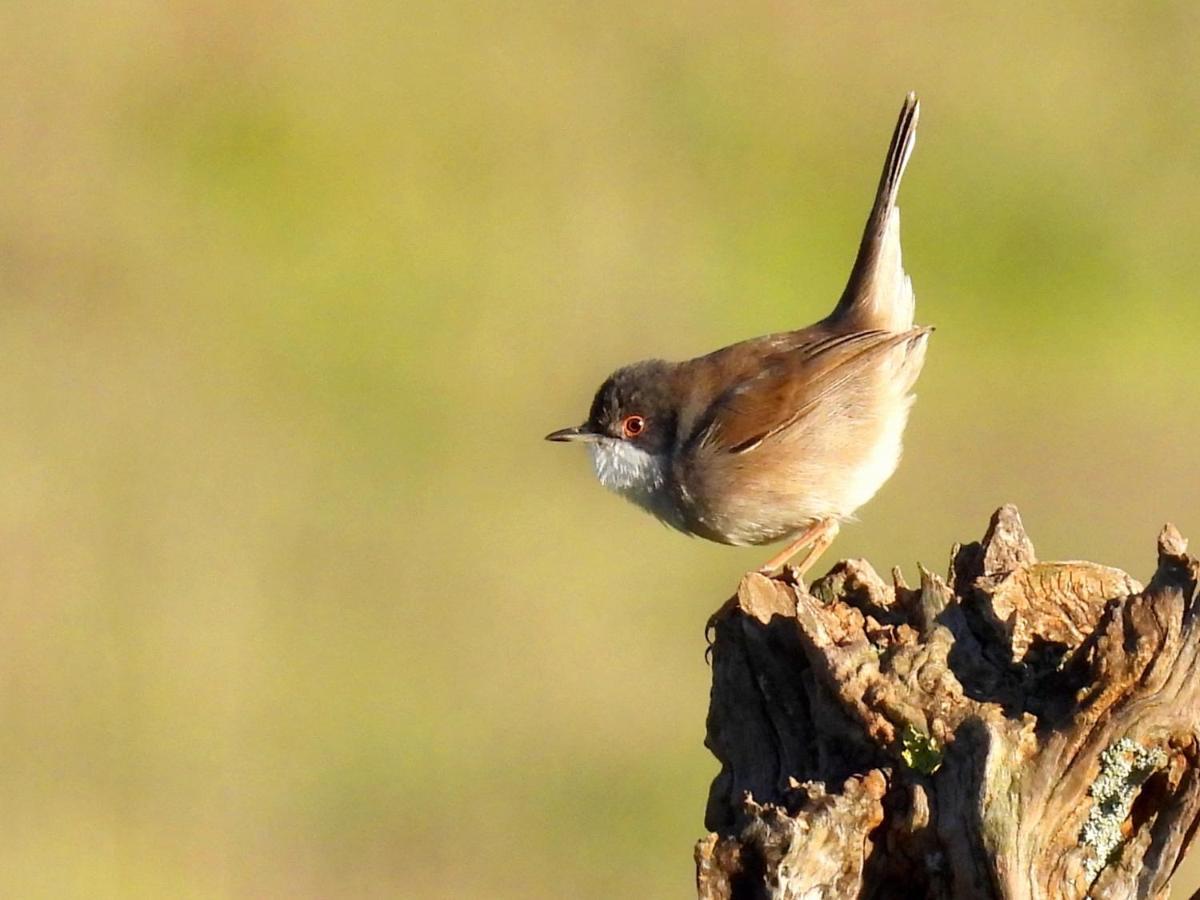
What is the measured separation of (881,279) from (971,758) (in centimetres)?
393

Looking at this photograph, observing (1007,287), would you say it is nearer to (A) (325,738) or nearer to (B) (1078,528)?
(B) (1078,528)

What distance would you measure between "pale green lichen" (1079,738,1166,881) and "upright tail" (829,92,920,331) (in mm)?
3730

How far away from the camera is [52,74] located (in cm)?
1355

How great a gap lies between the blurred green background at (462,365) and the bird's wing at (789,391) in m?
3.61

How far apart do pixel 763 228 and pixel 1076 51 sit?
3.71 m

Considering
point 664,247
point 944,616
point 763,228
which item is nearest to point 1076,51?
point 763,228

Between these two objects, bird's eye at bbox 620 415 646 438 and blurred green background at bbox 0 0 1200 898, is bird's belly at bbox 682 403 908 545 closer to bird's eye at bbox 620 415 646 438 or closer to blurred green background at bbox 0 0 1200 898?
bird's eye at bbox 620 415 646 438

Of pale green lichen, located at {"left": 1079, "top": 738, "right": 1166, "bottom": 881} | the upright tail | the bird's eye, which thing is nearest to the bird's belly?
the bird's eye

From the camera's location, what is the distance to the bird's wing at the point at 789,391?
293 inches

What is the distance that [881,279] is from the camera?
7.96m

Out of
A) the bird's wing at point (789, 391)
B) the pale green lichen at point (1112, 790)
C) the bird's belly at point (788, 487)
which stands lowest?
the pale green lichen at point (1112, 790)

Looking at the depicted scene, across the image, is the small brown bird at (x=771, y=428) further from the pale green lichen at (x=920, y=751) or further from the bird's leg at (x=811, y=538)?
the pale green lichen at (x=920, y=751)

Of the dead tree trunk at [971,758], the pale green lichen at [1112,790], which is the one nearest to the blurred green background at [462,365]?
the dead tree trunk at [971,758]

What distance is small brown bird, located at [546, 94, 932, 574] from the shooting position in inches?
291
